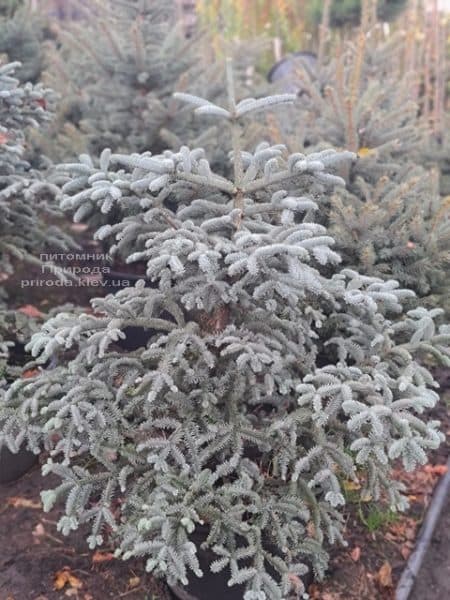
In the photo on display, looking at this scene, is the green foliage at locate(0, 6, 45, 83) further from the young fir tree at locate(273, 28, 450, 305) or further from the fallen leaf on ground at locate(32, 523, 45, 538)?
the fallen leaf on ground at locate(32, 523, 45, 538)

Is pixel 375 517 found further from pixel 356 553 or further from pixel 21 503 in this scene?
pixel 21 503

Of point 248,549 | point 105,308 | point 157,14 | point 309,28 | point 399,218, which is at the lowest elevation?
point 248,549

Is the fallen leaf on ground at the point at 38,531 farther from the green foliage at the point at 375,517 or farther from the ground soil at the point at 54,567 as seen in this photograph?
the green foliage at the point at 375,517

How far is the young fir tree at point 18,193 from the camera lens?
2914 millimetres

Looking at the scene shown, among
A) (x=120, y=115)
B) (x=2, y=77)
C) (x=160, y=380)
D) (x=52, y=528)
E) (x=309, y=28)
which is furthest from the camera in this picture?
(x=309, y=28)

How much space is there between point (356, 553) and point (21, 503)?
1468mm

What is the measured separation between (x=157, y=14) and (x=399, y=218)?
2.32m

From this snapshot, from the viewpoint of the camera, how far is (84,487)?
2090 mm

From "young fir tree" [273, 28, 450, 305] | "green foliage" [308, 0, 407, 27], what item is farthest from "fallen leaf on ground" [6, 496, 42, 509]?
"green foliage" [308, 0, 407, 27]

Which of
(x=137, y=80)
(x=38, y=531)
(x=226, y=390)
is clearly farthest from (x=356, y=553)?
(x=137, y=80)

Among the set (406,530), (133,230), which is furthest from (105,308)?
(406,530)

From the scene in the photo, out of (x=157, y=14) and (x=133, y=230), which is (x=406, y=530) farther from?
(x=157, y=14)

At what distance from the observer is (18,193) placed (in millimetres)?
3037

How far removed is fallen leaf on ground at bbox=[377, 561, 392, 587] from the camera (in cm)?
246
